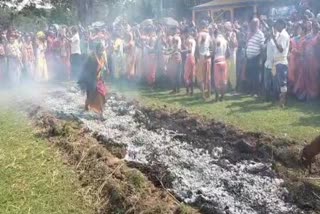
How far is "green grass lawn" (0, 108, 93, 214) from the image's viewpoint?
5.96 m

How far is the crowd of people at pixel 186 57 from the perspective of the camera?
11086 millimetres

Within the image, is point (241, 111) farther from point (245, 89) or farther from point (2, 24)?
point (2, 24)

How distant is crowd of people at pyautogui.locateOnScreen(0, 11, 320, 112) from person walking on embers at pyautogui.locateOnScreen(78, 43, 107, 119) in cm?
2

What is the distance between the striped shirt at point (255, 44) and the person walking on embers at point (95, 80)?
3740mm

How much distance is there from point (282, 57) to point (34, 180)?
642 centimetres

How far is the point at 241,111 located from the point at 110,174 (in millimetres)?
4682

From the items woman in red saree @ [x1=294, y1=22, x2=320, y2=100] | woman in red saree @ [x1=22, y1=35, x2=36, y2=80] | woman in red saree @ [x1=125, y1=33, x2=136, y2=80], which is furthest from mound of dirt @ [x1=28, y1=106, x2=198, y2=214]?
woman in red saree @ [x1=22, y1=35, x2=36, y2=80]

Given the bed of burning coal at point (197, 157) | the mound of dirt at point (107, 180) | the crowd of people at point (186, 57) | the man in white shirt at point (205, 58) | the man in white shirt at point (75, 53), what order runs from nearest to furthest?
the mound of dirt at point (107, 180) < the bed of burning coal at point (197, 157) < the crowd of people at point (186, 57) < the man in white shirt at point (205, 58) < the man in white shirt at point (75, 53)

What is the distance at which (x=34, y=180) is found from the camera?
6848 mm

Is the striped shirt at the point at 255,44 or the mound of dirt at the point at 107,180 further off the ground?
the striped shirt at the point at 255,44

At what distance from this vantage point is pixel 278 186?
627cm

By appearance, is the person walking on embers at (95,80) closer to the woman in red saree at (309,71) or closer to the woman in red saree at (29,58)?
the woman in red saree at (309,71)

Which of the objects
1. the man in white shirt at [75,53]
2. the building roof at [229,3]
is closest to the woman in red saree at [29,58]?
the man in white shirt at [75,53]

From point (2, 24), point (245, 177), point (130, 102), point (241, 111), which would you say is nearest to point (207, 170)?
point (245, 177)
